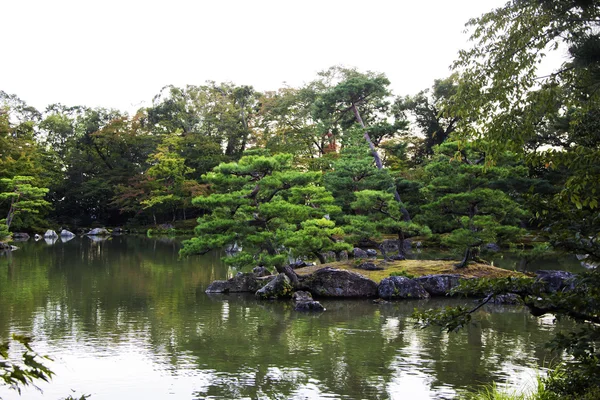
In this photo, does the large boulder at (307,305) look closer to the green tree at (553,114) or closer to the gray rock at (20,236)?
the green tree at (553,114)

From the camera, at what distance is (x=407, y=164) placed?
34.2 meters

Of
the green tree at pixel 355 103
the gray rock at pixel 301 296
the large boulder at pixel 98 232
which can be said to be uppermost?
the green tree at pixel 355 103

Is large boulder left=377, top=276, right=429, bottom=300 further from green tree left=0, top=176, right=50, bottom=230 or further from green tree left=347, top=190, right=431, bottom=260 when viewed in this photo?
green tree left=0, top=176, right=50, bottom=230

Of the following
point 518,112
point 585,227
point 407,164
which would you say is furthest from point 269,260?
point 407,164

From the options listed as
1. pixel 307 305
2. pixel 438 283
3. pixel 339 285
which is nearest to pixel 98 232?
pixel 339 285

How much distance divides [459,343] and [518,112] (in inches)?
175

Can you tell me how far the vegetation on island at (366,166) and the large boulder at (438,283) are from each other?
1.23 metres

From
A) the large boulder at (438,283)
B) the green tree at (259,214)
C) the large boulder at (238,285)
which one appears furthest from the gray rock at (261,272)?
the large boulder at (438,283)

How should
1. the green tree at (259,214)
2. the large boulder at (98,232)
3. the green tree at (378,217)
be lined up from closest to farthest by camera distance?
the green tree at (259,214) → the green tree at (378,217) → the large boulder at (98,232)

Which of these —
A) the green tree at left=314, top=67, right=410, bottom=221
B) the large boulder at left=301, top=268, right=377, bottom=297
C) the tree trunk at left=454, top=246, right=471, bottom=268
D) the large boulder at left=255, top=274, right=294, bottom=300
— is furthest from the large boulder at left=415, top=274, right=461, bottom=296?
the green tree at left=314, top=67, right=410, bottom=221

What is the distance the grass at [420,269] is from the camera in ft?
46.5

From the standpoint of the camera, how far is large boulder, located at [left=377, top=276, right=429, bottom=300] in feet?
43.4

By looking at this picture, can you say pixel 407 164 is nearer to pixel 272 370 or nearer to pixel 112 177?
pixel 112 177

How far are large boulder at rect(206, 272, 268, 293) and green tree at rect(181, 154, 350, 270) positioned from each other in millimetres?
884
